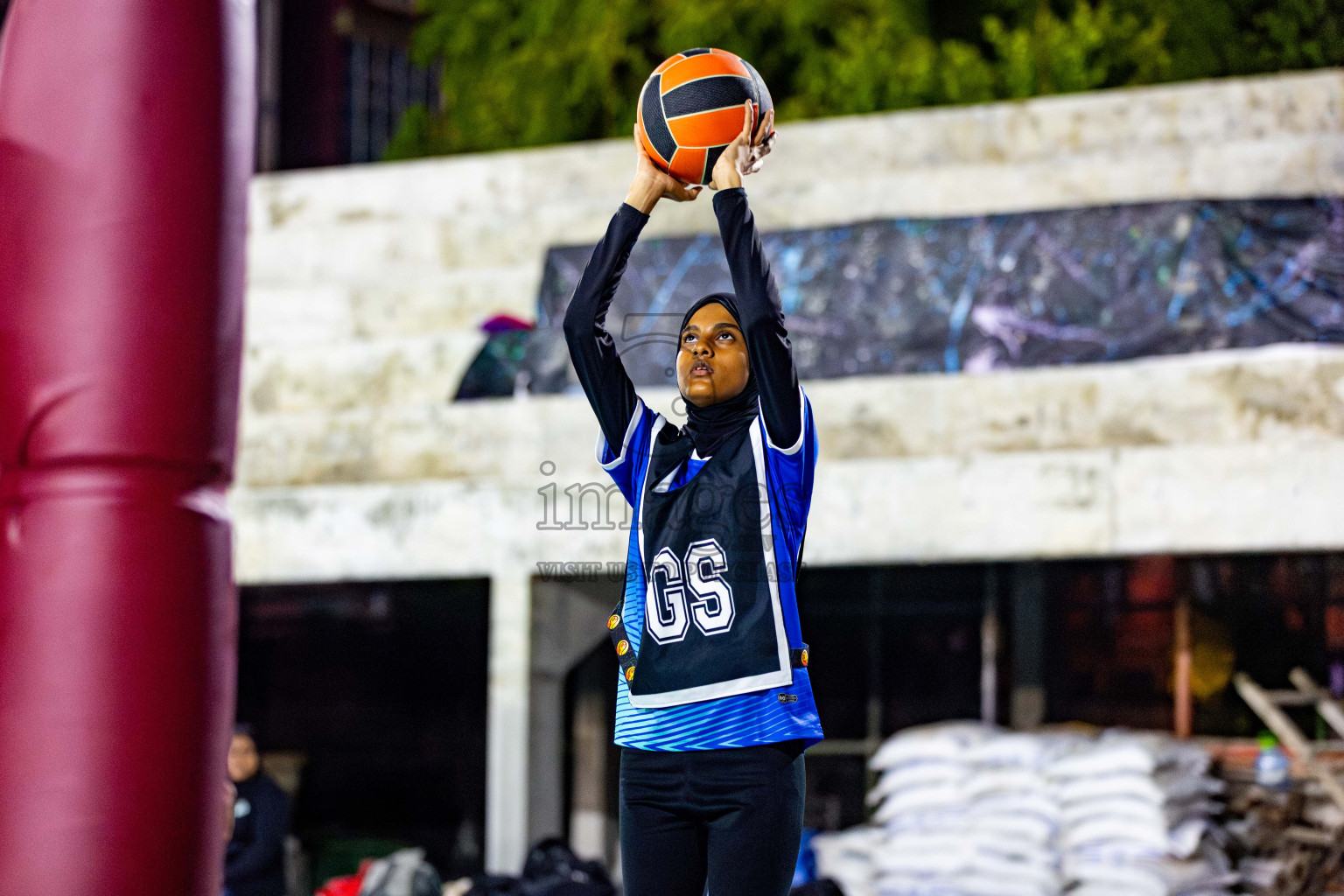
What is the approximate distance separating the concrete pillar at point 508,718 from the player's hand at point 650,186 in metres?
7.39

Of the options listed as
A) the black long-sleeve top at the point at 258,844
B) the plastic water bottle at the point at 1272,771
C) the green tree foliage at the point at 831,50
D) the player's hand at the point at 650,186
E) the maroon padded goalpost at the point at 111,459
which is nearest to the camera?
the player's hand at the point at 650,186

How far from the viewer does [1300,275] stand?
10578mm

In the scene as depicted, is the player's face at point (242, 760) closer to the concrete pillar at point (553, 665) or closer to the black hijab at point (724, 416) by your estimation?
the concrete pillar at point (553, 665)

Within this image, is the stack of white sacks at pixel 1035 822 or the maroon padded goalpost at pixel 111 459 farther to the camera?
the stack of white sacks at pixel 1035 822

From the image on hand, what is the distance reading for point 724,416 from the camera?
153 inches

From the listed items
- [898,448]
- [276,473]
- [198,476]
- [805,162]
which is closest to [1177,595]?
[898,448]

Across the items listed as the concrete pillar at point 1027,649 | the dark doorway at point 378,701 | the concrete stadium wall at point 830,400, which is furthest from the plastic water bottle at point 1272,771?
the dark doorway at point 378,701

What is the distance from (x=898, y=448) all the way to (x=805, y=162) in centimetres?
329

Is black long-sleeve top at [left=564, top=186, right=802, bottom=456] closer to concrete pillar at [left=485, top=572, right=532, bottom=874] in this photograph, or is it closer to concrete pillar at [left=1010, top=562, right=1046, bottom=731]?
concrete pillar at [left=485, top=572, right=532, bottom=874]

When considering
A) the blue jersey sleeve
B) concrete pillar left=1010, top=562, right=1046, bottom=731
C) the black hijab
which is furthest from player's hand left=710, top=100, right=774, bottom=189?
concrete pillar left=1010, top=562, right=1046, bottom=731

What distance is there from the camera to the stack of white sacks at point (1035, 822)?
9.07 metres

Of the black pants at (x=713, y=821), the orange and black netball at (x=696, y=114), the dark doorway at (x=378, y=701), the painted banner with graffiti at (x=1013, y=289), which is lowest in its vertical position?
the dark doorway at (x=378, y=701)

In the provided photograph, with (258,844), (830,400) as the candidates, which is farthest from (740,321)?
(830,400)

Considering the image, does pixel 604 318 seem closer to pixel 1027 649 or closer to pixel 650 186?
pixel 650 186
